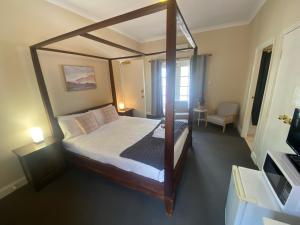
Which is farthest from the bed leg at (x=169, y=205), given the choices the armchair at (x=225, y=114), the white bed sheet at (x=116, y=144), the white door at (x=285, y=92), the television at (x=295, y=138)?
the armchair at (x=225, y=114)

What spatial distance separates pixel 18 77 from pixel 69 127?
3.22 feet

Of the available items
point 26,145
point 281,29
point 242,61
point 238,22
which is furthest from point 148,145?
point 238,22

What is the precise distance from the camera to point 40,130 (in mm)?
2043

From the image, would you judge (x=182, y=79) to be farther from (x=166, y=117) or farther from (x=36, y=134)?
(x=36, y=134)

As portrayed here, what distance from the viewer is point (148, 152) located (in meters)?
1.70

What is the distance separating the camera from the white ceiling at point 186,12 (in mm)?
2467

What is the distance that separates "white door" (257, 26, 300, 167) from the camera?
1517 mm

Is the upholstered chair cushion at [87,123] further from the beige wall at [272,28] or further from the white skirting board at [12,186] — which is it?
the beige wall at [272,28]

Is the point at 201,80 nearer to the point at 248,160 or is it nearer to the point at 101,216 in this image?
the point at 248,160

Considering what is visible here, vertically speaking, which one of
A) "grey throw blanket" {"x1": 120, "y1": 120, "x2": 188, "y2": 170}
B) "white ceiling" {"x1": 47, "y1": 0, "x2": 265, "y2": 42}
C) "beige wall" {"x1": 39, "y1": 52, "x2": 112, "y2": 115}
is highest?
"white ceiling" {"x1": 47, "y1": 0, "x2": 265, "y2": 42}

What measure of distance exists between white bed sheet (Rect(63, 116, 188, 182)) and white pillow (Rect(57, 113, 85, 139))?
0.10m

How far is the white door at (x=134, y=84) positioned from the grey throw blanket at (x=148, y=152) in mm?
2673

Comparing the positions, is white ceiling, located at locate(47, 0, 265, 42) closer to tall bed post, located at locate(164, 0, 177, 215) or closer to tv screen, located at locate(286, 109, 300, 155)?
tall bed post, located at locate(164, 0, 177, 215)

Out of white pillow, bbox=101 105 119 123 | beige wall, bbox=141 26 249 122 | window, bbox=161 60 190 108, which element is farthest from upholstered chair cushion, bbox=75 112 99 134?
beige wall, bbox=141 26 249 122
